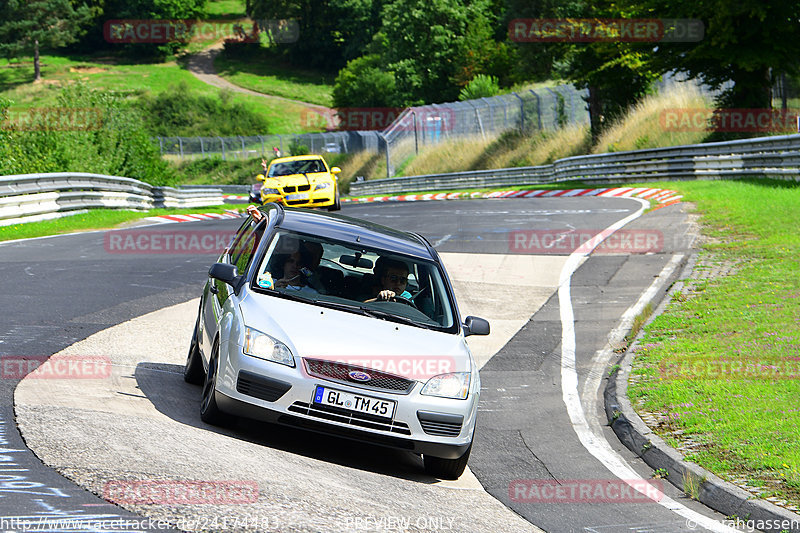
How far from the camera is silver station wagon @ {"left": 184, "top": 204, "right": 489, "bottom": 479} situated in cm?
657

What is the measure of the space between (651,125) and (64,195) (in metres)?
24.4

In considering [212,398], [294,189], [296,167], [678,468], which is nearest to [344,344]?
[212,398]

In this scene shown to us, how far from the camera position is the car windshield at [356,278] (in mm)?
7488

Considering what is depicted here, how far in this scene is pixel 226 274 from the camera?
7496mm

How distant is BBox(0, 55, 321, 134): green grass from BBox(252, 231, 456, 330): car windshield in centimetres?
9412

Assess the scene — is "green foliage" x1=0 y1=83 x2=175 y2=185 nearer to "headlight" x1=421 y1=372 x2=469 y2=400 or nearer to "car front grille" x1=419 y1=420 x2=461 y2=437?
"headlight" x1=421 y1=372 x2=469 y2=400

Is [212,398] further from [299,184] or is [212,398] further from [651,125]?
[651,125]

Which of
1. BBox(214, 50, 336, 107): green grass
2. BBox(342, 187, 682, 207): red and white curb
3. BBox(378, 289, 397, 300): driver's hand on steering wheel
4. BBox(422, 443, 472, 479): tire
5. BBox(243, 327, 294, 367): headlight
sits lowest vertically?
BBox(342, 187, 682, 207): red and white curb

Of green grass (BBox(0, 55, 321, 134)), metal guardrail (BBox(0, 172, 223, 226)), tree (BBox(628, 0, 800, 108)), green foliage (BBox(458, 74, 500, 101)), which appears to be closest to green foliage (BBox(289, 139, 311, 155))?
green foliage (BBox(458, 74, 500, 101))

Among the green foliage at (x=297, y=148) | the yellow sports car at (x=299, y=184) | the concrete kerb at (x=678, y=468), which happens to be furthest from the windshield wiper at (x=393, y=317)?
the green foliage at (x=297, y=148)

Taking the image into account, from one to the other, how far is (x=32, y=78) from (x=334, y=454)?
371 feet

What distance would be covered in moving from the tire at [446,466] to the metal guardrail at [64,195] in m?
16.5

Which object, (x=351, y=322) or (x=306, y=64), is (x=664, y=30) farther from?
(x=306, y=64)

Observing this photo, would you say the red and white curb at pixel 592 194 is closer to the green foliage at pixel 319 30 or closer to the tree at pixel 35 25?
the tree at pixel 35 25
